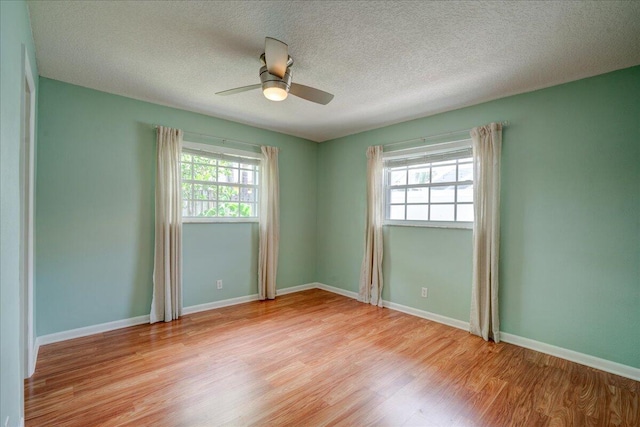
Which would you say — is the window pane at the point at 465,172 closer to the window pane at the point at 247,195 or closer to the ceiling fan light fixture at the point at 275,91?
the ceiling fan light fixture at the point at 275,91

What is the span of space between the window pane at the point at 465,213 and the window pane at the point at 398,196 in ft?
2.57

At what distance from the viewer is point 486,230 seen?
3.15 metres

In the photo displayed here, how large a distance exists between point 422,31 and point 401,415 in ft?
8.43

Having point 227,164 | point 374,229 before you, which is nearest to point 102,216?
point 227,164

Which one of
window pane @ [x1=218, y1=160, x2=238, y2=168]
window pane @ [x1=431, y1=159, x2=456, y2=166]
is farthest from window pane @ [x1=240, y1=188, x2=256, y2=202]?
window pane @ [x1=431, y1=159, x2=456, y2=166]

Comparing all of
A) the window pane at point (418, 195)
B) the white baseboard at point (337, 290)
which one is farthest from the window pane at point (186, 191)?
the window pane at point (418, 195)

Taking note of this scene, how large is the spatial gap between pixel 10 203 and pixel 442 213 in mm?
3748

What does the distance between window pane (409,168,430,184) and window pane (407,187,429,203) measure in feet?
0.34

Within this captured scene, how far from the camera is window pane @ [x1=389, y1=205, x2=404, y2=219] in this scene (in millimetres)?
4102

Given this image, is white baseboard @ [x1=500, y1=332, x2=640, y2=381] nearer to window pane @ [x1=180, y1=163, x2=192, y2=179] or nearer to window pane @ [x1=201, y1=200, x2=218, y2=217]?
window pane @ [x1=201, y1=200, x2=218, y2=217]

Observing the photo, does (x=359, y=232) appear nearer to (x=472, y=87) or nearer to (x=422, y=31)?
(x=472, y=87)

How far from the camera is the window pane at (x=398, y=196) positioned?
13.5 ft

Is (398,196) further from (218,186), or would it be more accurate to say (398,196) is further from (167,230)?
(167,230)

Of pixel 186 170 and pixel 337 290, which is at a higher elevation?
pixel 186 170
